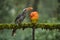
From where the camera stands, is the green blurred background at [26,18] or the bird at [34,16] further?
the green blurred background at [26,18]

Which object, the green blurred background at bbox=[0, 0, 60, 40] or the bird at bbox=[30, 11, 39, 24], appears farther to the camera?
the green blurred background at bbox=[0, 0, 60, 40]

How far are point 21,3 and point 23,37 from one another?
5.02 m

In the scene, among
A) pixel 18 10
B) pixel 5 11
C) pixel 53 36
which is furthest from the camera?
pixel 18 10

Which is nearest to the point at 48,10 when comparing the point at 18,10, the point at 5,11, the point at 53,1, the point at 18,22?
the point at 53,1

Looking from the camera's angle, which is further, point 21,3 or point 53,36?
point 21,3

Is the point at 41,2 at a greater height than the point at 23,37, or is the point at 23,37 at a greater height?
the point at 41,2

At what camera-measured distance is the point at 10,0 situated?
436 inches

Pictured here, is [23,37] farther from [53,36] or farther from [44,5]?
[44,5]

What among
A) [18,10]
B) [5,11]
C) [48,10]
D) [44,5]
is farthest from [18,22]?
[44,5]

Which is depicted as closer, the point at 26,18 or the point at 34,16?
the point at 34,16

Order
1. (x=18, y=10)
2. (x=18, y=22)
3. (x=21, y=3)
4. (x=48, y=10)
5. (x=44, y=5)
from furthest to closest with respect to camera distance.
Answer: (x=44, y=5) → (x=48, y=10) → (x=21, y=3) → (x=18, y=10) → (x=18, y=22)

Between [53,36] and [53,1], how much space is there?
6.48m

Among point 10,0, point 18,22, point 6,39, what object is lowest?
point 6,39

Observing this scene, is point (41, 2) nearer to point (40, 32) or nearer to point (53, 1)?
point (53, 1)
